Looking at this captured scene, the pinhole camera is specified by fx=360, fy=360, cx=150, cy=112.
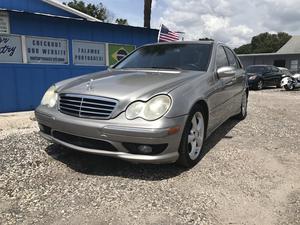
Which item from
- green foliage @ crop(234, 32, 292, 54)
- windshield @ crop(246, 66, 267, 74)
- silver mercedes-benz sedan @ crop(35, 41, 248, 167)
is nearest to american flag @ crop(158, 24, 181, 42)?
silver mercedes-benz sedan @ crop(35, 41, 248, 167)

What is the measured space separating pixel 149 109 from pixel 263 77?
704 inches

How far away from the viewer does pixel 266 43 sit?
222 ft

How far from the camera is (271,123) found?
7.62m

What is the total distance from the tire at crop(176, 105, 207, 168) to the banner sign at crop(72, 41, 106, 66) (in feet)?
21.2

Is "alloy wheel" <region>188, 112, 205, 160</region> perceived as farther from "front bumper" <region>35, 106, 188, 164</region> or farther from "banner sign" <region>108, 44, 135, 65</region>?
"banner sign" <region>108, 44, 135, 65</region>

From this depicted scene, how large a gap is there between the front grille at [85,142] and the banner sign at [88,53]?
6332mm

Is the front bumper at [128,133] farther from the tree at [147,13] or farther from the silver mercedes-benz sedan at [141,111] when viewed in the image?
the tree at [147,13]

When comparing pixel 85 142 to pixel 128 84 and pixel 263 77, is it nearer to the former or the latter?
pixel 128 84

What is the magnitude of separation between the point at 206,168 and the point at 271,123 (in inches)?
143

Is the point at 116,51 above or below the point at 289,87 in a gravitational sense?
above

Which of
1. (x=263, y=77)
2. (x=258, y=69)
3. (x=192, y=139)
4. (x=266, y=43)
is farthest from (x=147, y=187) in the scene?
(x=266, y=43)

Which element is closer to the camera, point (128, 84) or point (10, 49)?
point (128, 84)

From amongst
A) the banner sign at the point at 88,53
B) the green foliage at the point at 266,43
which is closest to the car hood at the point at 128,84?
the banner sign at the point at 88,53

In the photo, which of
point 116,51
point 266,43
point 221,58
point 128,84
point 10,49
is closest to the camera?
point 128,84
